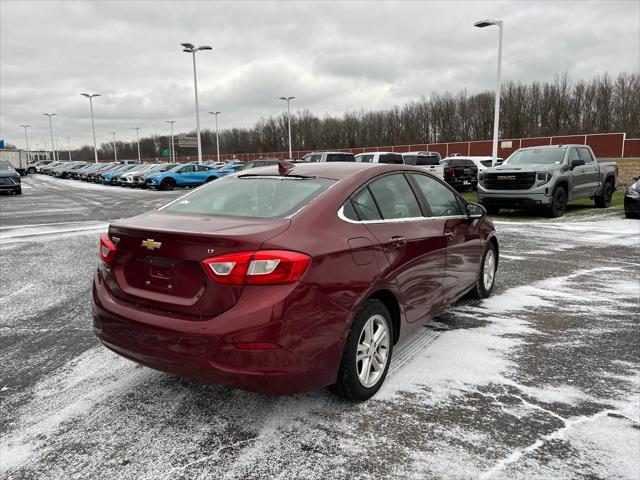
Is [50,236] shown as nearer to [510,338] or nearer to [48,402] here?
[48,402]

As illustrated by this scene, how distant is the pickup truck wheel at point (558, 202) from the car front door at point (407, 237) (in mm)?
10570

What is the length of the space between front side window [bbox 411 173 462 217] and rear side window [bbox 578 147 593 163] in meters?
11.9

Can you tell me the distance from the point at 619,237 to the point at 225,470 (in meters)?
10.6

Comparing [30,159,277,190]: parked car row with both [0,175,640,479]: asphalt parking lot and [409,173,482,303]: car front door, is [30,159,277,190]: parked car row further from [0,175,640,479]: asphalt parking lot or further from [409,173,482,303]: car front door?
[0,175,640,479]: asphalt parking lot

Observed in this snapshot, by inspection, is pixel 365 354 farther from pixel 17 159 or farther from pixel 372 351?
pixel 17 159

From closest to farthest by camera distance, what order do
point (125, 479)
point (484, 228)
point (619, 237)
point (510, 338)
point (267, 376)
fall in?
point (125, 479) → point (267, 376) → point (510, 338) → point (484, 228) → point (619, 237)

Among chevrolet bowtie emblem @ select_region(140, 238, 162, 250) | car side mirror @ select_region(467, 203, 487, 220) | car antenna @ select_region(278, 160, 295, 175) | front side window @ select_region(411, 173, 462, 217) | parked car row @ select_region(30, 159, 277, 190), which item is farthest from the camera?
parked car row @ select_region(30, 159, 277, 190)

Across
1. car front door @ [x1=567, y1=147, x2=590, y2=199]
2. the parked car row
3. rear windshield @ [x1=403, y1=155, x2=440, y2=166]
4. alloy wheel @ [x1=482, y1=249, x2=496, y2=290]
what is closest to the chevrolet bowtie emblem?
alloy wheel @ [x1=482, y1=249, x2=496, y2=290]

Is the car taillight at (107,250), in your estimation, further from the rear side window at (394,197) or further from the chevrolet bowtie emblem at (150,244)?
the rear side window at (394,197)

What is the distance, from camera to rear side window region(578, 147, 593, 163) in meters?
14.8

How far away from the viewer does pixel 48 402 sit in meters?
3.40

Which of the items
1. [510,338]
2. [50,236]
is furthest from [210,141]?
[510,338]

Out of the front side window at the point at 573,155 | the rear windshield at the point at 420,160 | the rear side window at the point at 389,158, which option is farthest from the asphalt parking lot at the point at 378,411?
the rear windshield at the point at 420,160

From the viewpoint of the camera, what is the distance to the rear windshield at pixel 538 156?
13.9m
